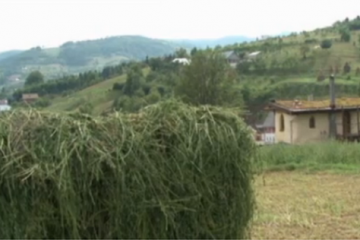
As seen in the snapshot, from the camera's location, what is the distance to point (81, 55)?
105 m

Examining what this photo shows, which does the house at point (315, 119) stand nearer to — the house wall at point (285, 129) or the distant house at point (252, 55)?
the house wall at point (285, 129)

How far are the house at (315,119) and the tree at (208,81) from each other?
392cm

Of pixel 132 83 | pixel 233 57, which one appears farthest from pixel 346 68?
pixel 132 83

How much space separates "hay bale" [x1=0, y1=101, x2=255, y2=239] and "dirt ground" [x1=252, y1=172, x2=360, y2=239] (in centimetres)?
189

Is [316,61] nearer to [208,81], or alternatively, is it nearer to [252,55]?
[252,55]

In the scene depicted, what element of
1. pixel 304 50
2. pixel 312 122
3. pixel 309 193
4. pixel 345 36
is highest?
pixel 345 36

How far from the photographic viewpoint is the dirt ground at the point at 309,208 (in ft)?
26.2

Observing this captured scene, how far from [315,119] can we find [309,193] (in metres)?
20.1

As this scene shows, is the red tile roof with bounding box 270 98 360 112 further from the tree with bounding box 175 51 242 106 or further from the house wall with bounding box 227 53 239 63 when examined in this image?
the house wall with bounding box 227 53 239 63

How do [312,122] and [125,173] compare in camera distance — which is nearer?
[125,173]

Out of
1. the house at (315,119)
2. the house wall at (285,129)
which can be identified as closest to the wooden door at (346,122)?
the house at (315,119)

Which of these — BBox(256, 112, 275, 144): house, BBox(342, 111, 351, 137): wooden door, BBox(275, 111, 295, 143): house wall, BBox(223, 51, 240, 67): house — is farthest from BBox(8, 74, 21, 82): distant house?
BBox(342, 111, 351, 137): wooden door

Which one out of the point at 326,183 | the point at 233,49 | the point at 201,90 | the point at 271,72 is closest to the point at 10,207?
the point at 326,183

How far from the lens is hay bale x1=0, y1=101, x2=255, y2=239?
17.4ft
